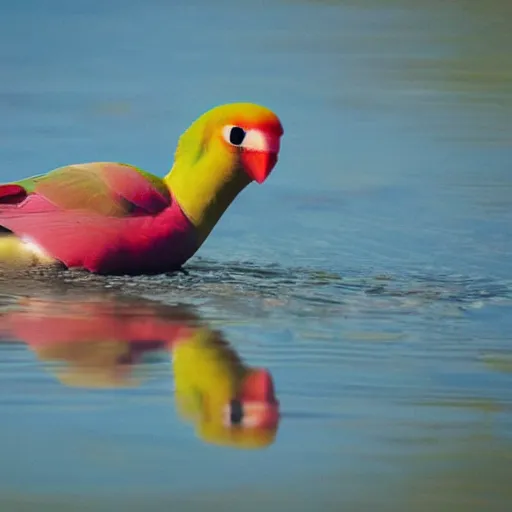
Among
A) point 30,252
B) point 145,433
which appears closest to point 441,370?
point 145,433

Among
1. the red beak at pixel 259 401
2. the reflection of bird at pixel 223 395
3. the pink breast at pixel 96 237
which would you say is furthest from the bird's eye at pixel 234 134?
the red beak at pixel 259 401

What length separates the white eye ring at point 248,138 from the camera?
259 centimetres

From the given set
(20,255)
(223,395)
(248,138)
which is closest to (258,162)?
(248,138)

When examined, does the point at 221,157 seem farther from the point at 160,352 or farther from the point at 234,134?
the point at 160,352

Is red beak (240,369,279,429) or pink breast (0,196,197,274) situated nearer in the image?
red beak (240,369,279,429)

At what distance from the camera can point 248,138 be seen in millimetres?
2607

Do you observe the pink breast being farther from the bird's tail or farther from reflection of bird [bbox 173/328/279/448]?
reflection of bird [bbox 173/328/279/448]

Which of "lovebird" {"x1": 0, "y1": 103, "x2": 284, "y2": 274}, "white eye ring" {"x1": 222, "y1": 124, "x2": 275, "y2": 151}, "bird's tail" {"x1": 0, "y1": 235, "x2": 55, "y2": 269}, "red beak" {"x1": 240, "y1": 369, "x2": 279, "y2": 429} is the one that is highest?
"white eye ring" {"x1": 222, "y1": 124, "x2": 275, "y2": 151}

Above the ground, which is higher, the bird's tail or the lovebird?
the lovebird

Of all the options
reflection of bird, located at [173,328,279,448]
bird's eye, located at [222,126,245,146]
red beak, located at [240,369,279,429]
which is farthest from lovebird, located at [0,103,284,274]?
red beak, located at [240,369,279,429]

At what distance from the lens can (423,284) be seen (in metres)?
2.57

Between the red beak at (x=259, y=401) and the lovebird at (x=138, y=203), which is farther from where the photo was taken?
the lovebird at (x=138, y=203)

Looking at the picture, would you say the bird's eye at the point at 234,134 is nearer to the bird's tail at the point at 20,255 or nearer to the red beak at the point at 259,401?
the bird's tail at the point at 20,255

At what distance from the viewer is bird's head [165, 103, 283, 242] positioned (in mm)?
2596
